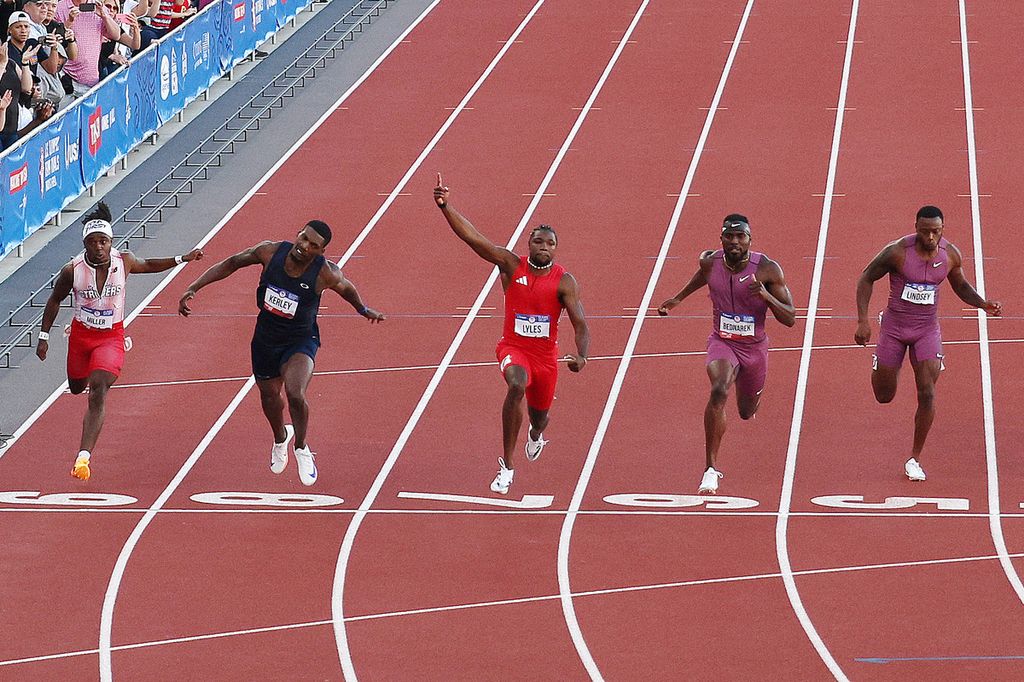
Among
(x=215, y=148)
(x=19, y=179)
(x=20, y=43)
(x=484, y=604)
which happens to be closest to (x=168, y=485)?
(x=484, y=604)

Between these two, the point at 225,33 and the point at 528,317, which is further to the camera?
the point at 225,33

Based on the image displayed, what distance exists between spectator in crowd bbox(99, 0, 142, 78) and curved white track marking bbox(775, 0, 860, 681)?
797 cm

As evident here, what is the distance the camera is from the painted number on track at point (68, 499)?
11906 mm

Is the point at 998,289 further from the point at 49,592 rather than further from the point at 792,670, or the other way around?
the point at 49,592

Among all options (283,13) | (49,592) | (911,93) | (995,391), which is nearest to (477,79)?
(283,13)

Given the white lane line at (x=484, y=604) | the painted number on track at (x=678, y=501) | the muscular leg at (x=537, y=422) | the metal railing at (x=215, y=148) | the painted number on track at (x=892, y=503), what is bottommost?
the metal railing at (x=215, y=148)

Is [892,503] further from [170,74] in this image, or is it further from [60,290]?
[170,74]

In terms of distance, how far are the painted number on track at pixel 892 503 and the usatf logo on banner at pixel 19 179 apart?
8601 mm

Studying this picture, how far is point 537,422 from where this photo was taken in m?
12.3

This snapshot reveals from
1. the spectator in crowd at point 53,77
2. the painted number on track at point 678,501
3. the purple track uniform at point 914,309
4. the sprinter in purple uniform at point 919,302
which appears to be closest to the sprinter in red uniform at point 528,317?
the painted number on track at point 678,501

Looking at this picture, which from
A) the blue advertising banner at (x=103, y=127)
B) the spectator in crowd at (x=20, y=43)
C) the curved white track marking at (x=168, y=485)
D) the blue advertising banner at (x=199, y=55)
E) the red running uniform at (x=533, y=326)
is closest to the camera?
the curved white track marking at (x=168, y=485)

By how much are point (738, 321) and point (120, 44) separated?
11.3m

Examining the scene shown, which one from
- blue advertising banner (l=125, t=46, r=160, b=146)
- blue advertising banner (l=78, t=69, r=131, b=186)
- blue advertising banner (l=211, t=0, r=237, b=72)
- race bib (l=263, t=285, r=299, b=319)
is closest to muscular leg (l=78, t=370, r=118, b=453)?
race bib (l=263, t=285, r=299, b=319)

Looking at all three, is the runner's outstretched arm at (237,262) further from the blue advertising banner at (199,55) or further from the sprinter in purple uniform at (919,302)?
the blue advertising banner at (199,55)
